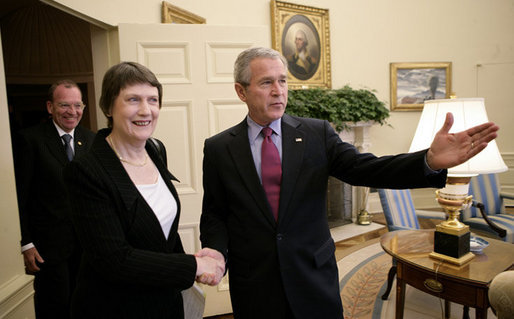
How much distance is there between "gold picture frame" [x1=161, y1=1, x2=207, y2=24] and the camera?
156 inches

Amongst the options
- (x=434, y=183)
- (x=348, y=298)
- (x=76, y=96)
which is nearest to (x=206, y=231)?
(x=434, y=183)

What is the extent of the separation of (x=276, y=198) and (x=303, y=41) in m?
4.90

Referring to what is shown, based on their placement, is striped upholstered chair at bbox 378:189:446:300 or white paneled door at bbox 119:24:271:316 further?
striped upholstered chair at bbox 378:189:446:300

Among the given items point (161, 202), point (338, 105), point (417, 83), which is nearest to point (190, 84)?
point (161, 202)

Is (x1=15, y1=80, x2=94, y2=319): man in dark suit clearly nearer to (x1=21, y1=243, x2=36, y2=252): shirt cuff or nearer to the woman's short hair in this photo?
(x1=21, y1=243, x2=36, y2=252): shirt cuff

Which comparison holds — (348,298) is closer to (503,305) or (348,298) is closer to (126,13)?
(503,305)

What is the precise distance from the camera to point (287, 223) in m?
1.45

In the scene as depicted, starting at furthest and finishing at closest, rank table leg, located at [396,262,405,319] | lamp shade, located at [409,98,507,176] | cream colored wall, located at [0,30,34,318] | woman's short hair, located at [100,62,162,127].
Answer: table leg, located at [396,262,405,319] < lamp shade, located at [409,98,507,176] < cream colored wall, located at [0,30,34,318] < woman's short hair, located at [100,62,162,127]

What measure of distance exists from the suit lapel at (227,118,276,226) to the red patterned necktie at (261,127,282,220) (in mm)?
35

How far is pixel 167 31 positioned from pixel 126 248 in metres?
1.97

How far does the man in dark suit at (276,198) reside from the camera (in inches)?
56.9

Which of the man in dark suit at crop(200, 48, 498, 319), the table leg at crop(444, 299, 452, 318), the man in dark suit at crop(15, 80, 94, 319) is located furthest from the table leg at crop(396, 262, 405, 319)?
the man in dark suit at crop(15, 80, 94, 319)

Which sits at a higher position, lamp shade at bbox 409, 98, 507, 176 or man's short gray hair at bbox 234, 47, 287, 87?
man's short gray hair at bbox 234, 47, 287, 87

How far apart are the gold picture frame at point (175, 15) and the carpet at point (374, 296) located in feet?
11.3
